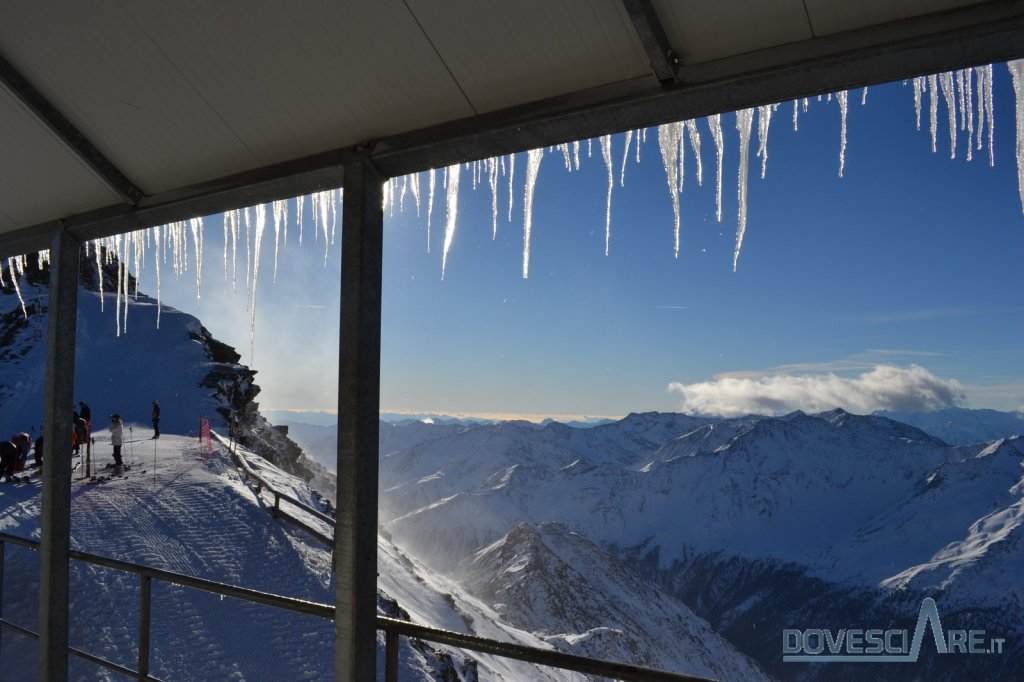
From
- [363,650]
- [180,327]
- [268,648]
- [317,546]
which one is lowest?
[268,648]

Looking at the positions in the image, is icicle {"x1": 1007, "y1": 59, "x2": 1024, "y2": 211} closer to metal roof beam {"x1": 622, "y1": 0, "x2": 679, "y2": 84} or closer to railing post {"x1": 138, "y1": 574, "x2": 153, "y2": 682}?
metal roof beam {"x1": 622, "y1": 0, "x2": 679, "y2": 84}

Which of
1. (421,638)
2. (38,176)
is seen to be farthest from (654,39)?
(38,176)

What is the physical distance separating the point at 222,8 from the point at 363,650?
201 centimetres

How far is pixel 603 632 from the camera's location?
99.6 metres

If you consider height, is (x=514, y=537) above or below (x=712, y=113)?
below

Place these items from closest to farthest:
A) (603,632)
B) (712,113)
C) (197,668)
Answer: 1. (712,113)
2. (197,668)
3. (603,632)

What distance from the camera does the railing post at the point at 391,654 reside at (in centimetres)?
192

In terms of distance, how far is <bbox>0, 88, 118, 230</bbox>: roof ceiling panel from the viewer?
269cm

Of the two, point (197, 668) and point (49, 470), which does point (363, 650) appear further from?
point (197, 668)

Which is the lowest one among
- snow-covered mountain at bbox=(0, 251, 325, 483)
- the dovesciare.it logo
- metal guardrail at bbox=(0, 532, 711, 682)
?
the dovesciare.it logo

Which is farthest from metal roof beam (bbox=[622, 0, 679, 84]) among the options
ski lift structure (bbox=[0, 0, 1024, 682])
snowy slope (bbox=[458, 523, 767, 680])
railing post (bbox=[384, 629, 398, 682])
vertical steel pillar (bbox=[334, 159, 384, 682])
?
snowy slope (bbox=[458, 523, 767, 680])

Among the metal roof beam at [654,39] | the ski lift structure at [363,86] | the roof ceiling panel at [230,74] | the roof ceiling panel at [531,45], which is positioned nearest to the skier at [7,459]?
the ski lift structure at [363,86]

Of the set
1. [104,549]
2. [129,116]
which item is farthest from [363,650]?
[104,549]

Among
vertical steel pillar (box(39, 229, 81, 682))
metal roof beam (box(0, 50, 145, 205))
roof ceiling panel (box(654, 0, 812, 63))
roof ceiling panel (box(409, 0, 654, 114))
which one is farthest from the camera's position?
vertical steel pillar (box(39, 229, 81, 682))
